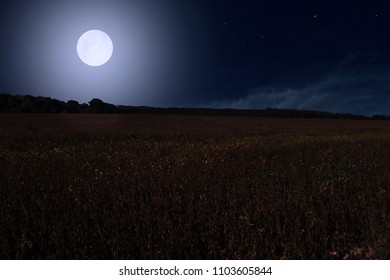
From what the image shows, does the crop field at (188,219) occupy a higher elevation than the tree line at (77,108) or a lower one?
lower

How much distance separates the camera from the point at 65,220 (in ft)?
10.9

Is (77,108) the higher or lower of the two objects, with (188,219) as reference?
higher

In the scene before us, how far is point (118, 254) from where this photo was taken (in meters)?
2.76

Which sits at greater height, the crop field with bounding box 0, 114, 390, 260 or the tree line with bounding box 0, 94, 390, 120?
the tree line with bounding box 0, 94, 390, 120

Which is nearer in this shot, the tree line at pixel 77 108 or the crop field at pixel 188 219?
the crop field at pixel 188 219

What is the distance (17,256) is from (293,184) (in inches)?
152

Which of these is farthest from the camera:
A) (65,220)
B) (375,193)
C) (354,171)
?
(354,171)

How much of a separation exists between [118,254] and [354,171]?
511 centimetres

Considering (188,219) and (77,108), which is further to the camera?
(77,108)

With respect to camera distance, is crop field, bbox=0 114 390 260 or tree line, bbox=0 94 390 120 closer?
crop field, bbox=0 114 390 260
